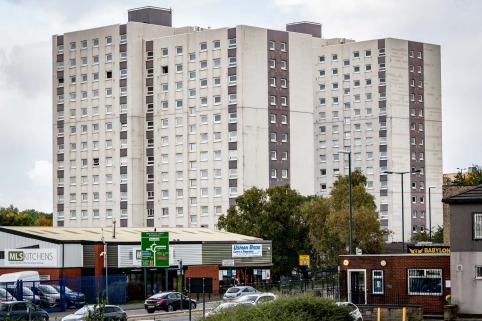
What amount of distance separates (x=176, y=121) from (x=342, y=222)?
5980cm

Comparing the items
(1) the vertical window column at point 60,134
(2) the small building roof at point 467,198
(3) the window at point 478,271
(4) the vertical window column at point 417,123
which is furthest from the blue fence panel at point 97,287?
(4) the vertical window column at point 417,123

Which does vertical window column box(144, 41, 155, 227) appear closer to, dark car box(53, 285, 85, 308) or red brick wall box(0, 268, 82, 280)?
red brick wall box(0, 268, 82, 280)

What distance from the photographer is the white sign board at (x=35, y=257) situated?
285 ft

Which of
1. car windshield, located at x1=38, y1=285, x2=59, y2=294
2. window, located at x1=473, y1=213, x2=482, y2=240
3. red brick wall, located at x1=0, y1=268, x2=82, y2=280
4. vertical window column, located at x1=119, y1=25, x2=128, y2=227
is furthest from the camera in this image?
vertical window column, located at x1=119, y1=25, x2=128, y2=227

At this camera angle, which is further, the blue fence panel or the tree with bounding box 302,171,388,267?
the tree with bounding box 302,171,388,267

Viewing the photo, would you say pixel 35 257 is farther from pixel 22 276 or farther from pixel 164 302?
pixel 164 302

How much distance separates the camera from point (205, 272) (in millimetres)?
99500

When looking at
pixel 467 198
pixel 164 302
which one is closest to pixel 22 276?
pixel 164 302

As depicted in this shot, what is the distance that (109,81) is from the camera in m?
160

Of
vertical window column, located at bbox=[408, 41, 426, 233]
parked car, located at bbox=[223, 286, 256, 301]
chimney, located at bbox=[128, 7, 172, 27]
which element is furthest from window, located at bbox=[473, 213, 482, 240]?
vertical window column, located at bbox=[408, 41, 426, 233]

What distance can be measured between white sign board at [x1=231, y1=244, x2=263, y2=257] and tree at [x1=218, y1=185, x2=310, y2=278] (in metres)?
12.6

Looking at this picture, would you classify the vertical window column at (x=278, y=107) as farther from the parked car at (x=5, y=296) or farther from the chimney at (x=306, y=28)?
the parked car at (x=5, y=296)

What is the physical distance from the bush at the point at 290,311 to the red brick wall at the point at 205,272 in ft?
184

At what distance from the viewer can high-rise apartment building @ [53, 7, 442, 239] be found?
492 ft
